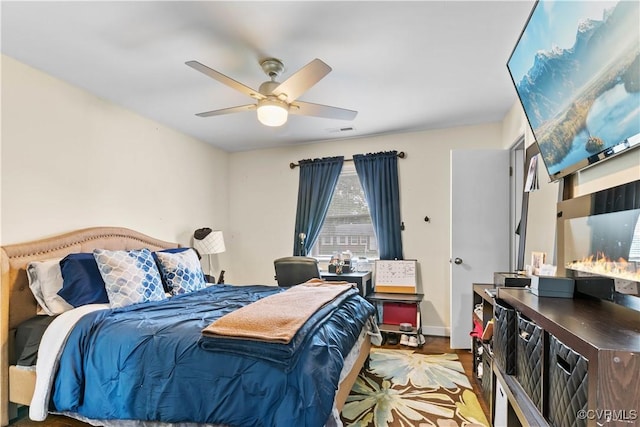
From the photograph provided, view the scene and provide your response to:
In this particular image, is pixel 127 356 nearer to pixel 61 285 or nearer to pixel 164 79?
pixel 61 285

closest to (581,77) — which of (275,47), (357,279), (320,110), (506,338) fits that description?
(506,338)

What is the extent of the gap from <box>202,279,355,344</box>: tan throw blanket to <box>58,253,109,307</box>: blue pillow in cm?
115

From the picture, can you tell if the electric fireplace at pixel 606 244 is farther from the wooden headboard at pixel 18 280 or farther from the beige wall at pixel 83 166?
the beige wall at pixel 83 166

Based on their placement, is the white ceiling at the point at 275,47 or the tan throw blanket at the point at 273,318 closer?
the tan throw blanket at the point at 273,318

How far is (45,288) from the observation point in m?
2.28

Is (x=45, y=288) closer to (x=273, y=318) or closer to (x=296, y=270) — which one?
(x=273, y=318)

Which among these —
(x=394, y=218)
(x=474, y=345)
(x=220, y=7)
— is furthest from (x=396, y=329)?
(x=220, y=7)

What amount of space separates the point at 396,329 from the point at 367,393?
47.7 inches

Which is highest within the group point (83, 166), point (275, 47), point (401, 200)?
point (275, 47)

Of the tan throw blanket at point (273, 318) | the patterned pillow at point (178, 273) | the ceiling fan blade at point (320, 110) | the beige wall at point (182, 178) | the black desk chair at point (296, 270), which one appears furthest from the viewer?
the black desk chair at point (296, 270)

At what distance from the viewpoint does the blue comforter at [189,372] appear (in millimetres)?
1466

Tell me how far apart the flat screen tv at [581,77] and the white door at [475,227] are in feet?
5.17

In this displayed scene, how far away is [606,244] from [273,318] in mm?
1579

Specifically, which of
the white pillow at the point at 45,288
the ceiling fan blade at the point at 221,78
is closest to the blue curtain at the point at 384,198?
the ceiling fan blade at the point at 221,78
